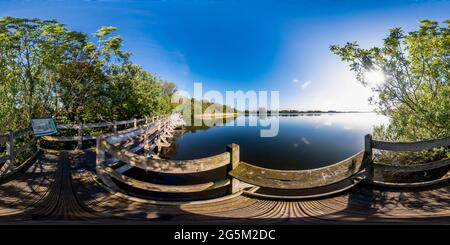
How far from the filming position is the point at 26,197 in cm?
368

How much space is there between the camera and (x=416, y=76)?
7.06m

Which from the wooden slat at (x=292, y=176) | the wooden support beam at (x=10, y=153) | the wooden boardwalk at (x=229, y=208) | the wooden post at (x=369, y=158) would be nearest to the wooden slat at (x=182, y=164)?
the wooden slat at (x=292, y=176)

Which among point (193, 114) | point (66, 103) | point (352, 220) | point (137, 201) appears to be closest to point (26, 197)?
point (137, 201)

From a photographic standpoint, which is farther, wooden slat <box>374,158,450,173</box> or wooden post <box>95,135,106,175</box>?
wooden post <box>95,135,106,175</box>

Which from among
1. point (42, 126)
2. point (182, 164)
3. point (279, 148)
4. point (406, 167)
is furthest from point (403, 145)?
point (279, 148)

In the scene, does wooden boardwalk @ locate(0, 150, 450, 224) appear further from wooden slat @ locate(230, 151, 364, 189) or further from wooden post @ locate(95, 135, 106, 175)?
wooden post @ locate(95, 135, 106, 175)

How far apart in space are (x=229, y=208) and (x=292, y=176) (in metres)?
1.22

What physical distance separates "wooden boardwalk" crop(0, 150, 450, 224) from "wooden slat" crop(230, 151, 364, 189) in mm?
283

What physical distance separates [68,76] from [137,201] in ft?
38.2

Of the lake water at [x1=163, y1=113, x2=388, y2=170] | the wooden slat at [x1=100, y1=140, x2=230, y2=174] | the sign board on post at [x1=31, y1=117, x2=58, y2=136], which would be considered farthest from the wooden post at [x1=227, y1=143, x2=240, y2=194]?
the lake water at [x1=163, y1=113, x2=388, y2=170]

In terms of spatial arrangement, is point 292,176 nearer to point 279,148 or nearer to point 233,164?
point 233,164

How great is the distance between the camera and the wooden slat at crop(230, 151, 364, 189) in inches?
131

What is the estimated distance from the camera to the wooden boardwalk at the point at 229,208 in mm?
2646
